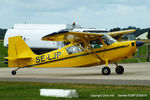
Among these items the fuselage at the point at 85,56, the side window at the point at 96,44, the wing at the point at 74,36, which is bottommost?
the fuselage at the point at 85,56

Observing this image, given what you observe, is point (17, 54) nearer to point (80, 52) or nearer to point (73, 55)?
point (73, 55)

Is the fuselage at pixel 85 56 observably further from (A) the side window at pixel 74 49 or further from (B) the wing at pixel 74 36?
(B) the wing at pixel 74 36

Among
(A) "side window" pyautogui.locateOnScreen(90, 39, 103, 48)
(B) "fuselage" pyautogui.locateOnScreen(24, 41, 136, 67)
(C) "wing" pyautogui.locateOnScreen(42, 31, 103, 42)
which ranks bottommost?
(B) "fuselage" pyautogui.locateOnScreen(24, 41, 136, 67)

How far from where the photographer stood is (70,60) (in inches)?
917

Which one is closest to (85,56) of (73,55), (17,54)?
(73,55)

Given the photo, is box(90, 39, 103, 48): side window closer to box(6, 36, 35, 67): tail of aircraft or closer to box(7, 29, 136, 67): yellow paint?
box(7, 29, 136, 67): yellow paint

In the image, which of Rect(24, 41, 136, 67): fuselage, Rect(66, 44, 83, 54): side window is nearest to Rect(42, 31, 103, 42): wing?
Rect(66, 44, 83, 54): side window

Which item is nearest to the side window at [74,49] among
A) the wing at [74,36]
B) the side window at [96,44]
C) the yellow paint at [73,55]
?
the yellow paint at [73,55]

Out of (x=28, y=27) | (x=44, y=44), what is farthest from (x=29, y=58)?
(x=28, y=27)

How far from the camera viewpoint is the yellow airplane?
22.2 meters

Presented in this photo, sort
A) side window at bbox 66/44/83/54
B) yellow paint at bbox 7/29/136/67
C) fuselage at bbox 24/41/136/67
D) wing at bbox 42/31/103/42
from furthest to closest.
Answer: side window at bbox 66/44/83/54 → yellow paint at bbox 7/29/136/67 → fuselage at bbox 24/41/136/67 → wing at bbox 42/31/103/42

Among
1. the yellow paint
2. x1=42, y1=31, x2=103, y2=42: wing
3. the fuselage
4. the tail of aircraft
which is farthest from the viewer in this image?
the tail of aircraft

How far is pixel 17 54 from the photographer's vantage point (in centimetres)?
2384

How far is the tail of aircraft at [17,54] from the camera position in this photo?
23719mm
